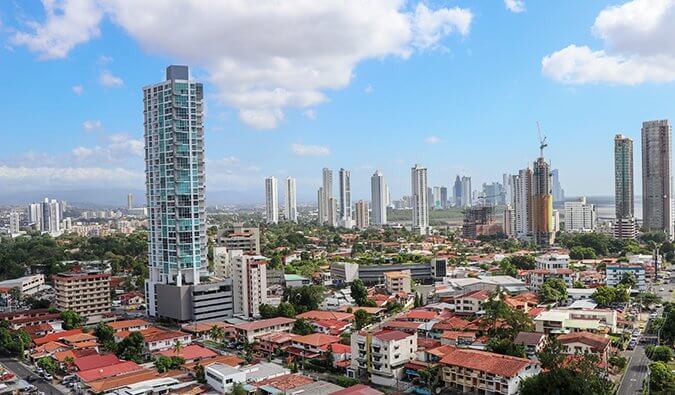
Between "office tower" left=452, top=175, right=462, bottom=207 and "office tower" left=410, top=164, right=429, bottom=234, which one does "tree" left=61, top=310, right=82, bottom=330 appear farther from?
"office tower" left=452, top=175, right=462, bottom=207

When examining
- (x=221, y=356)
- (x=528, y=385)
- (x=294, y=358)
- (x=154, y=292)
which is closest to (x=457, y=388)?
(x=528, y=385)

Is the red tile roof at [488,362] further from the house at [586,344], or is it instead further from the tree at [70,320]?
the tree at [70,320]

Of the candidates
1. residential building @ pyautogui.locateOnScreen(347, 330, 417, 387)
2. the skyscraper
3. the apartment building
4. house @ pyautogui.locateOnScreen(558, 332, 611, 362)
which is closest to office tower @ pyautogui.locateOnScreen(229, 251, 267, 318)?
the skyscraper

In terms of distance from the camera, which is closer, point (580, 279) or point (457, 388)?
point (457, 388)

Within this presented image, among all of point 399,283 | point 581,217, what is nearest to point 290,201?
point 581,217

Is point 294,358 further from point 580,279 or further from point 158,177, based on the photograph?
point 580,279

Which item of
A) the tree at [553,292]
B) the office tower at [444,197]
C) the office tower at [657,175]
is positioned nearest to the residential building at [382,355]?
the tree at [553,292]
